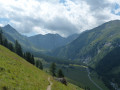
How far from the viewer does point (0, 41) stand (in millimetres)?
103062

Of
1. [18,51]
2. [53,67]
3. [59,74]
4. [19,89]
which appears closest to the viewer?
[19,89]

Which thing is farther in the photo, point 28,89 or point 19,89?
point 28,89

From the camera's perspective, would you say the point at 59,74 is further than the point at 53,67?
No

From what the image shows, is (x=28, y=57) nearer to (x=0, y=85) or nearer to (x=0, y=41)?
(x=0, y=41)

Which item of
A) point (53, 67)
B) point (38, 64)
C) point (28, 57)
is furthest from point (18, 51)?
point (53, 67)

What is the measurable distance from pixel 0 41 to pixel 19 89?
9377 centimetres

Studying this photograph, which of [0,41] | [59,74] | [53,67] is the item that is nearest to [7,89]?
[59,74]

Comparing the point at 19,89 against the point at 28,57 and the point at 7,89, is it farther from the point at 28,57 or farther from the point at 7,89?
the point at 28,57

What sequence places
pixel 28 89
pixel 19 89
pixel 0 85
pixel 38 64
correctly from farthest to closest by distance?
pixel 38 64 → pixel 28 89 → pixel 19 89 → pixel 0 85

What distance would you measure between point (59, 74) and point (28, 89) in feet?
217

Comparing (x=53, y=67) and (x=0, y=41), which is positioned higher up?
(x=0, y=41)

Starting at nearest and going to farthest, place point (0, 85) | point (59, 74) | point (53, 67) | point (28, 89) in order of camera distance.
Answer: point (0, 85) < point (28, 89) < point (59, 74) < point (53, 67)

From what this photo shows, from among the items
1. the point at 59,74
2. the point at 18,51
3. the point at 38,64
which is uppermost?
the point at 18,51

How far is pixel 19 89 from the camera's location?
63.4 ft
